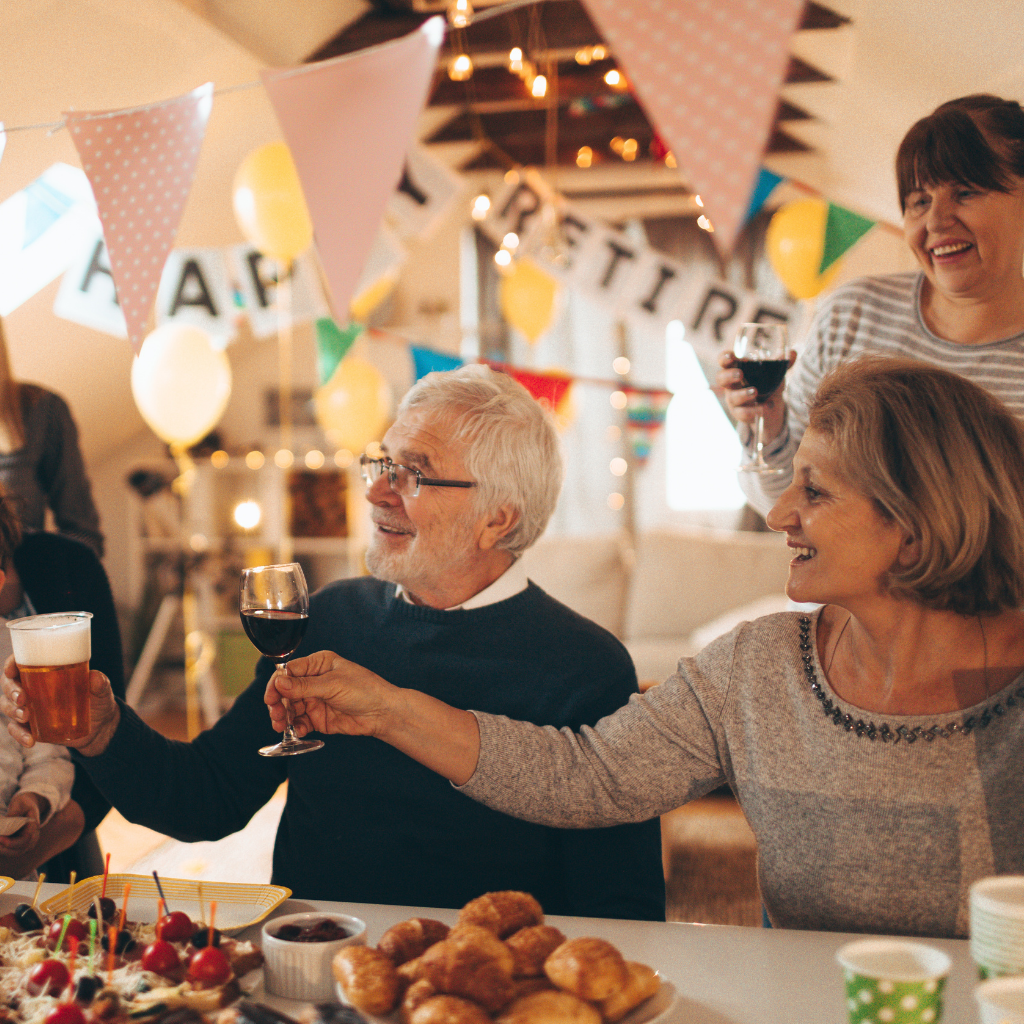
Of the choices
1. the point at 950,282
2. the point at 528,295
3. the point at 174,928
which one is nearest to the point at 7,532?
the point at 174,928

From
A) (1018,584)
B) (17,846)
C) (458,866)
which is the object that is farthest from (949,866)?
(17,846)

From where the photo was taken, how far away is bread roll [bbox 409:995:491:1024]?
2.60ft

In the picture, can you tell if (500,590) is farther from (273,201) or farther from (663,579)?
(663,579)

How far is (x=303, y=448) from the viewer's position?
6.26 meters

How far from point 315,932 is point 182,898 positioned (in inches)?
10.5

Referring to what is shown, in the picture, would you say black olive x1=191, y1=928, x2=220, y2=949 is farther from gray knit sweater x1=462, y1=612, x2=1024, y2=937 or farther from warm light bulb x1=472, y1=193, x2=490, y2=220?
warm light bulb x1=472, y1=193, x2=490, y2=220

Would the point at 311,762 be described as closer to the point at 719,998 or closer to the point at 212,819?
the point at 212,819

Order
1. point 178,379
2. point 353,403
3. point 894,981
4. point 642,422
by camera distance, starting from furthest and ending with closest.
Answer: point 642,422 → point 353,403 → point 178,379 → point 894,981

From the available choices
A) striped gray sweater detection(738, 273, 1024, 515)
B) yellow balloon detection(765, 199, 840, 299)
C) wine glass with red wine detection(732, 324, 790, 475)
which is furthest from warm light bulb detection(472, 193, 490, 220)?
wine glass with red wine detection(732, 324, 790, 475)

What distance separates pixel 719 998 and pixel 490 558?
0.80 m

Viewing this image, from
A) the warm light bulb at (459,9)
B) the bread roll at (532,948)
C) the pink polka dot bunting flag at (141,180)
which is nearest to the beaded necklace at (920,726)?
the bread roll at (532,948)

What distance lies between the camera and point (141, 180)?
5.44 feet

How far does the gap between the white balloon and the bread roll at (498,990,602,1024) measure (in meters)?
3.77

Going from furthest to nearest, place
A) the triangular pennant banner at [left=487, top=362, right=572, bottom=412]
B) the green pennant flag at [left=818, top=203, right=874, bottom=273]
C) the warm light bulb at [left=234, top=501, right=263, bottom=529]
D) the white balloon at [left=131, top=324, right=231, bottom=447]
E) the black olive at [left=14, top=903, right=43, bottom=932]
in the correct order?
the warm light bulb at [left=234, top=501, right=263, bottom=529]
the triangular pennant banner at [left=487, top=362, right=572, bottom=412]
the white balloon at [left=131, top=324, right=231, bottom=447]
the green pennant flag at [left=818, top=203, right=874, bottom=273]
the black olive at [left=14, top=903, right=43, bottom=932]
